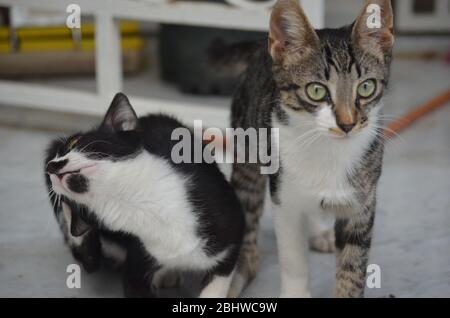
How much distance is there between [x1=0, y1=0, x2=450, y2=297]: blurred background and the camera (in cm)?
202

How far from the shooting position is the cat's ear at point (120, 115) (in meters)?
1.67

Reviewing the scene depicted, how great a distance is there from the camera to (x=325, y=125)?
1.50 meters

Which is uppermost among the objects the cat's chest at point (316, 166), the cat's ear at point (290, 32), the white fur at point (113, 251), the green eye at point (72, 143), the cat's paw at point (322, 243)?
the cat's ear at point (290, 32)

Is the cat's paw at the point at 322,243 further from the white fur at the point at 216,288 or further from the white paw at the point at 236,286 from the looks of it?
the white fur at the point at 216,288

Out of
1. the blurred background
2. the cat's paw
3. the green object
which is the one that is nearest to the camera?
the blurred background

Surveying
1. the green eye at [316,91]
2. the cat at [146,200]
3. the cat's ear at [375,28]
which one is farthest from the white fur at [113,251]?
the cat's ear at [375,28]

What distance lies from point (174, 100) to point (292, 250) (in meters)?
1.67

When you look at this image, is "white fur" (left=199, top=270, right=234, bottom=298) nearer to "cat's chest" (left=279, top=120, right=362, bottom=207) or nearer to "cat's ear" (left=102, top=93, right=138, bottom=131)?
"cat's chest" (left=279, top=120, right=362, bottom=207)

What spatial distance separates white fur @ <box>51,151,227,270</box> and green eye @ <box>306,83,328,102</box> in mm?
343

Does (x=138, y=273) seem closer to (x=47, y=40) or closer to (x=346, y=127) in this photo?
(x=346, y=127)

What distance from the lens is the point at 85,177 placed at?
159 cm

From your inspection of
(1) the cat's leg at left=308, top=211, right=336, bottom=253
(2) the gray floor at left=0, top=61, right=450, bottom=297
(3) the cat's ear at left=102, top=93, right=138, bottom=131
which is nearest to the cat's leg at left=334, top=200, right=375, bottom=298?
(2) the gray floor at left=0, top=61, right=450, bottom=297

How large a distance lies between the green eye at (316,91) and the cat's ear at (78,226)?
0.55m
